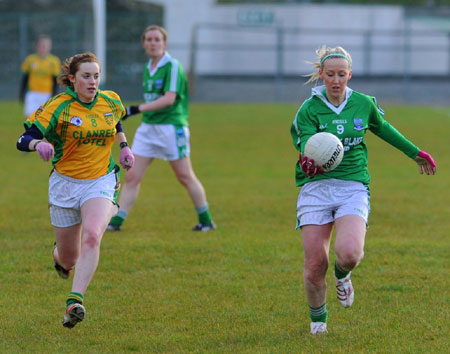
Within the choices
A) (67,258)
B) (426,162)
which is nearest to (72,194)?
(67,258)

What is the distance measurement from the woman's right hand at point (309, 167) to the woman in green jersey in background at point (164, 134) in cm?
408

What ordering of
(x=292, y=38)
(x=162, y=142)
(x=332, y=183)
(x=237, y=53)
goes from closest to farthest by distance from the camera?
(x=332, y=183) → (x=162, y=142) → (x=292, y=38) → (x=237, y=53)

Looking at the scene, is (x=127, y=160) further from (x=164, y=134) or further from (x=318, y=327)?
(x=164, y=134)

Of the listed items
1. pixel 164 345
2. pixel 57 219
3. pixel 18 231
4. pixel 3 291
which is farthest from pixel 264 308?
pixel 18 231

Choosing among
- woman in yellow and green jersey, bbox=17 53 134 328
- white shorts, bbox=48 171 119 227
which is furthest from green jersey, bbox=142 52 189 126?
white shorts, bbox=48 171 119 227

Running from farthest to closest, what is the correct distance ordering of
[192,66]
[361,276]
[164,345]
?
[192,66], [361,276], [164,345]

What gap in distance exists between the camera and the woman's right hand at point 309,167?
5332 millimetres

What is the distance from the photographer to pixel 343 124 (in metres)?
5.61

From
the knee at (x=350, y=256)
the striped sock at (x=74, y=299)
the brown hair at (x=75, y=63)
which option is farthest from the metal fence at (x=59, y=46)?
the knee at (x=350, y=256)

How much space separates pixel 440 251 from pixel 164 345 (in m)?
3.85

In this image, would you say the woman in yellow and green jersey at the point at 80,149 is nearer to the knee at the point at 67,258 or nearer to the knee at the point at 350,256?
the knee at the point at 67,258

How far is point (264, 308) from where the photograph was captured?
641cm

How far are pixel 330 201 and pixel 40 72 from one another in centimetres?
1398

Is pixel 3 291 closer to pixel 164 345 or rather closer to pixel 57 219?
pixel 57 219
